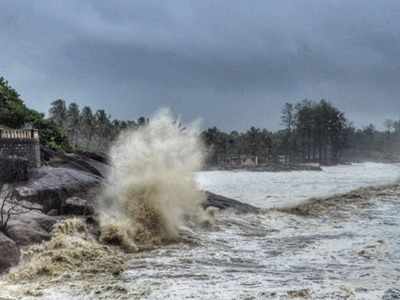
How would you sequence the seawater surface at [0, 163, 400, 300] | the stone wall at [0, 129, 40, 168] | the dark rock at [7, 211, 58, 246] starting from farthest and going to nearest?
the stone wall at [0, 129, 40, 168] < the dark rock at [7, 211, 58, 246] < the seawater surface at [0, 163, 400, 300]

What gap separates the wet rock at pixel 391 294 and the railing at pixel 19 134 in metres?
16.6

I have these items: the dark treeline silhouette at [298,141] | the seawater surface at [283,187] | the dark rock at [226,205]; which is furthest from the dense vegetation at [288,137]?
the dark rock at [226,205]

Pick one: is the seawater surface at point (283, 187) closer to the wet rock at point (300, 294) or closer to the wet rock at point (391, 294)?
the wet rock at point (391, 294)

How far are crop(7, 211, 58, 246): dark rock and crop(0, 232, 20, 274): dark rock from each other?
113 cm

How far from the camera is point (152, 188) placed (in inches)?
688

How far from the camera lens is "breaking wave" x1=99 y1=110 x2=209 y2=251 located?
567 inches

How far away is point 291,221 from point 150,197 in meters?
6.57

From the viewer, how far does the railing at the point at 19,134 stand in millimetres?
19812

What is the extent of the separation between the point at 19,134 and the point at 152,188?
282 inches

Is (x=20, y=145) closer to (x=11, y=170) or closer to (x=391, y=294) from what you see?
(x=11, y=170)

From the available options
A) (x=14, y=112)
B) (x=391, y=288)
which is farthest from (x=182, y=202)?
(x=14, y=112)

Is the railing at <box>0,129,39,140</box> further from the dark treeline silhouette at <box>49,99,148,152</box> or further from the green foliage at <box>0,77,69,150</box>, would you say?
the dark treeline silhouette at <box>49,99,148,152</box>

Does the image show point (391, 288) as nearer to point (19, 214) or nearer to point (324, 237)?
point (324, 237)

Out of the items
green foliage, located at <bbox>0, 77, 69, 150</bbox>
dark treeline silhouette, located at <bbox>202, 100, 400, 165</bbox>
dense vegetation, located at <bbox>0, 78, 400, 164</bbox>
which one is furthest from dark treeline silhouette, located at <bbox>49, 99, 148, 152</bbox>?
green foliage, located at <bbox>0, 77, 69, 150</bbox>
